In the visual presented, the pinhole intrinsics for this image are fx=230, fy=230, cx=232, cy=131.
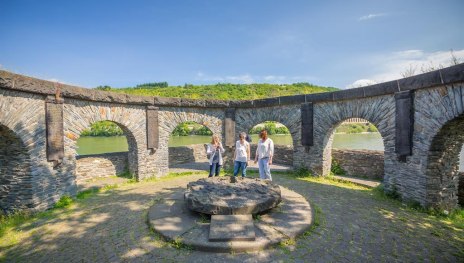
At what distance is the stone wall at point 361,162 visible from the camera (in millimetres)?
8562

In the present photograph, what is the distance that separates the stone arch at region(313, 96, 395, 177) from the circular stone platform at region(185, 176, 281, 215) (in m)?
3.90

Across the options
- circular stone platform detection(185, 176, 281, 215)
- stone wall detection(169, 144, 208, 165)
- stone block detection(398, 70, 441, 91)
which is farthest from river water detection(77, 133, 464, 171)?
circular stone platform detection(185, 176, 281, 215)

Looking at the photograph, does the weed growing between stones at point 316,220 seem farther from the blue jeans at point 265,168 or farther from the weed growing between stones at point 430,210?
the weed growing between stones at point 430,210

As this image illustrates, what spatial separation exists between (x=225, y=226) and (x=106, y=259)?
1.99 m

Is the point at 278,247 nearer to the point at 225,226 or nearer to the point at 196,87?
the point at 225,226

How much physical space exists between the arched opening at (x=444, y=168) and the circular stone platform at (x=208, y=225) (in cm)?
325

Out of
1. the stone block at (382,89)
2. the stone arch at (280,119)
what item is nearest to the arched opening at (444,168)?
the stone block at (382,89)

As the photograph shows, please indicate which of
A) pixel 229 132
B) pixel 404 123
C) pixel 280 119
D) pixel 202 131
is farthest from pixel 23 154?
pixel 202 131

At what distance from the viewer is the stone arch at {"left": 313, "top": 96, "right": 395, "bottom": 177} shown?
6.91 m

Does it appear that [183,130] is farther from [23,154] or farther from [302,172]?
[23,154]

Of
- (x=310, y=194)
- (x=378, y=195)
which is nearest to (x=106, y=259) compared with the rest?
(x=310, y=194)

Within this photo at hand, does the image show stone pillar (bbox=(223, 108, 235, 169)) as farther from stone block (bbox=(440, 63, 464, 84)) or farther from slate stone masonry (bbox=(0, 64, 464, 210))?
stone block (bbox=(440, 63, 464, 84))

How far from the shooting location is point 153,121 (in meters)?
9.45

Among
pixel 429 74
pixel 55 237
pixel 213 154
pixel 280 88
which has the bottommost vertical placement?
pixel 55 237
